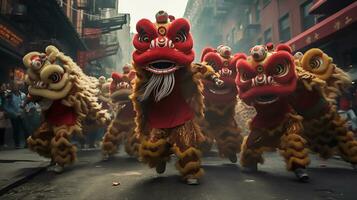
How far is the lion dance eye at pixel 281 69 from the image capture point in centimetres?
590

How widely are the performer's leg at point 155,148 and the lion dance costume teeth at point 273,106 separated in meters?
1.45

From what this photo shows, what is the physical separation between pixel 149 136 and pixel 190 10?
56.2 m

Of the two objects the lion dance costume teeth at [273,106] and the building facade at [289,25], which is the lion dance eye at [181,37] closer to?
the lion dance costume teeth at [273,106]

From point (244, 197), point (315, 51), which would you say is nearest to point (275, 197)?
point (244, 197)

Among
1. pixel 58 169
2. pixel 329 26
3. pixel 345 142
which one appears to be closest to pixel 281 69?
pixel 345 142

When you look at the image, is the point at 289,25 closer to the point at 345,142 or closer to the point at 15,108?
the point at 15,108

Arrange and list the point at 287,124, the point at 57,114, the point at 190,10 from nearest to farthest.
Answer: the point at 287,124, the point at 57,114, the point at 190,10

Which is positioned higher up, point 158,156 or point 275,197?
point 158,156

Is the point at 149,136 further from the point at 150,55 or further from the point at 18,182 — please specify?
the point at 18,182

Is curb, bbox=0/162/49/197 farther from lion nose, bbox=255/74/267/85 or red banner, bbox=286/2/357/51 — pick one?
red banner, bbox=286/2/357/51

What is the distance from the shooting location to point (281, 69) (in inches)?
233

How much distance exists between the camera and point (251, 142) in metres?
6.39

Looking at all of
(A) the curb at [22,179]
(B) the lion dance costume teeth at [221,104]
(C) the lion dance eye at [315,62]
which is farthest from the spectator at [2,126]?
(C) the lion dance eye at [315,62]

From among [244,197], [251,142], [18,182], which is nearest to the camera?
[244,197]
